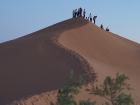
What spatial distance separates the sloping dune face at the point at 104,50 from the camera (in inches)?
1184

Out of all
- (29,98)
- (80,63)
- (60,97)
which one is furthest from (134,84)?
(60,97)

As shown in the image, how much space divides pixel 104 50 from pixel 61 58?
5416 millimetres

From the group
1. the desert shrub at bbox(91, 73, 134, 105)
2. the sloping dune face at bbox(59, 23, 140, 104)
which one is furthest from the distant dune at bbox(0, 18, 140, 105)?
the desert shrub at bbox(91, 73, 134, 105)

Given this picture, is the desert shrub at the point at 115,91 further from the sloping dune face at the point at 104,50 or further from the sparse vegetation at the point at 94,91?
the sloping dune face at the point at 104,50

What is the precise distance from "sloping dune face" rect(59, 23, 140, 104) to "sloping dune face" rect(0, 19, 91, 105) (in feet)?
3.29

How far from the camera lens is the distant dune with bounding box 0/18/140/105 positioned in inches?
1025

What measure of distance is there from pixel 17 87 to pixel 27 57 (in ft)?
13.8

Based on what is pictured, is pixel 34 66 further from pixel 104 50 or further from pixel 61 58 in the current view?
pixel 104 50

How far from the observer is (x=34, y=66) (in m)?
28.5

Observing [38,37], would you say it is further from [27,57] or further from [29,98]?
[29,98]

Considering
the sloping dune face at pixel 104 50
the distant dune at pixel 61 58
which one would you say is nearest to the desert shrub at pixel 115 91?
the distant dune at pixel 61 58

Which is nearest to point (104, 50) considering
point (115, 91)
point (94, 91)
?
point (94, 91)

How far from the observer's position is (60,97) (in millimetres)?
13148

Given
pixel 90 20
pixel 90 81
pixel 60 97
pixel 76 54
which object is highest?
pixel 90 20
